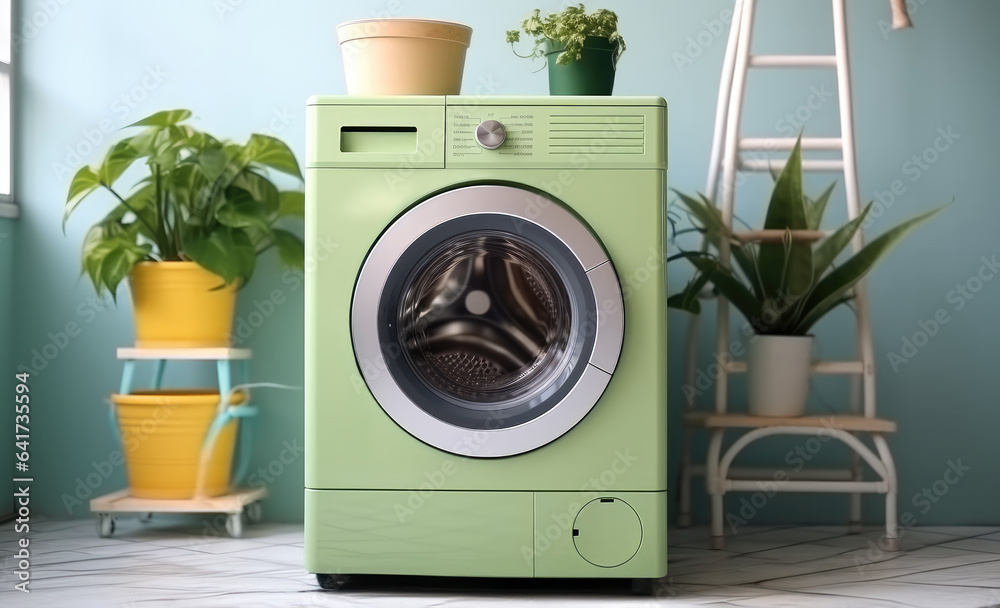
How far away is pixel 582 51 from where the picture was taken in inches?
70.5

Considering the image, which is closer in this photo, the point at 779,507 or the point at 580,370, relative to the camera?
the point at 580,370

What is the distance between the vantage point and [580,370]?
164 centimetres

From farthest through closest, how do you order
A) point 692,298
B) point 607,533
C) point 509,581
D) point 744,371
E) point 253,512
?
point 253,512, point 744,371, point 692,298, point 509,581, point 607,533

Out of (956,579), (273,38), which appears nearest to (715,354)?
(956,579)

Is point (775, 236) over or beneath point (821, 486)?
over

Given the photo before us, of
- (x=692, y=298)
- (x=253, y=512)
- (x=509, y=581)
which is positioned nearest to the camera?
(x=509, y=581)

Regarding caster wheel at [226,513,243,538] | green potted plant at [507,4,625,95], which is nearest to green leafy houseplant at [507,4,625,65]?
green potted plant at [507,4,625,95]

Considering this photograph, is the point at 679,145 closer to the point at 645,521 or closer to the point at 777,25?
the point at 777,25

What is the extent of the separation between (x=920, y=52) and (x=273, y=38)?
Result: 1609 mm

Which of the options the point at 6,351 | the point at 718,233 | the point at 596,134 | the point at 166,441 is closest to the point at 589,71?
the point at 596,134

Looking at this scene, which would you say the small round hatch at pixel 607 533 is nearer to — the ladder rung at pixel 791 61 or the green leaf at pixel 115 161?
the ladder rung at pixel 791 61

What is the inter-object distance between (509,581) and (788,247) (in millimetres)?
953

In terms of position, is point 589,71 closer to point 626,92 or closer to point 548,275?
point 548,275

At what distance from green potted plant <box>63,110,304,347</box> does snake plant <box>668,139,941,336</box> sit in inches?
37.4
